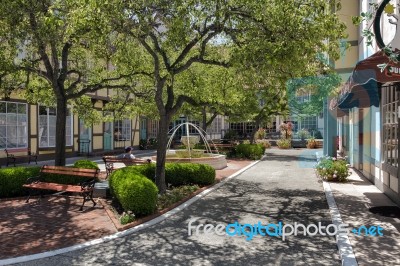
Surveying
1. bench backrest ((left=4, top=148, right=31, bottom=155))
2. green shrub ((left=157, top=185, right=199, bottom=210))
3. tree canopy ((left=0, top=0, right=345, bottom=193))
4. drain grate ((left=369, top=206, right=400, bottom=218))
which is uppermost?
tree canopy ((left=0, top=0, right=345, bottom=193))

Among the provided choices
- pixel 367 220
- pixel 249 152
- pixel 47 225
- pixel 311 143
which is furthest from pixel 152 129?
pixel 367 220

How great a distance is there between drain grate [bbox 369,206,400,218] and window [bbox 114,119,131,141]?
69.8 feet

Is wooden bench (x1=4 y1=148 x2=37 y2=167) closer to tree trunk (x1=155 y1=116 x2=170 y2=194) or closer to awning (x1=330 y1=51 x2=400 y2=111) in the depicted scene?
tree trunk (x1=155 y1=116 x2=170 y2=194)

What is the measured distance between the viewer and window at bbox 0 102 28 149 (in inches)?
686

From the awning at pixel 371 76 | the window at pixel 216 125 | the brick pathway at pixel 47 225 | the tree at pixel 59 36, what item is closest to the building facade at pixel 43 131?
the tree at pixel 59 36

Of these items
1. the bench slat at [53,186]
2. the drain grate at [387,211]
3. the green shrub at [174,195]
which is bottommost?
the drain grate at [387,211]

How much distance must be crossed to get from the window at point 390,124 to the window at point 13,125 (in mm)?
16049

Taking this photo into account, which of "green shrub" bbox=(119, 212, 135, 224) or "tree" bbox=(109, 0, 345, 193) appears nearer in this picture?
"green shrub" bbox=(119, 212, 135, 224)

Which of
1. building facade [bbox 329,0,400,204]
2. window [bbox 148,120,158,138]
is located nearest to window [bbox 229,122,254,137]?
window [bbox 148,120,158,138]

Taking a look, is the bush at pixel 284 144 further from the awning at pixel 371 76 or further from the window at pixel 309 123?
the awning at pixel 371 76

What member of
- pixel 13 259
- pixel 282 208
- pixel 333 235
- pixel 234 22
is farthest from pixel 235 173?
pixel 13 259

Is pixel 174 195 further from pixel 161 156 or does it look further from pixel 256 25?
pixel 256 25

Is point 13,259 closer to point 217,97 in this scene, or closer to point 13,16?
point 13,16

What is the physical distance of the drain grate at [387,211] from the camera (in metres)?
7.84
